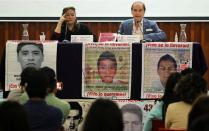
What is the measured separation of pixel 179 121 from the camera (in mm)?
3807

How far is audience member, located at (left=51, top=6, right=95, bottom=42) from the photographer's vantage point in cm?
620

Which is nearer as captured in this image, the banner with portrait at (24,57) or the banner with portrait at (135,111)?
the banner with portrait at (135,111)

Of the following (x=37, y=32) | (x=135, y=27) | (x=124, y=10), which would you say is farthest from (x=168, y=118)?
(x=37, y=32)

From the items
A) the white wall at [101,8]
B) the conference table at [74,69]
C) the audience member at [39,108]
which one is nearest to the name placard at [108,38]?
the conference table at [74,69]

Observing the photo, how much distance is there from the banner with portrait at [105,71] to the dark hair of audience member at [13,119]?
2.59 m

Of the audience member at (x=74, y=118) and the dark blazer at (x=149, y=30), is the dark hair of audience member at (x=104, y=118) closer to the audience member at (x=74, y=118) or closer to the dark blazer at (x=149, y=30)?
the audience member at (x=74, y=118)

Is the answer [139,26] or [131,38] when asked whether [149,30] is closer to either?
[139,26]

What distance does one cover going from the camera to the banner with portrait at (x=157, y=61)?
531 centimetres

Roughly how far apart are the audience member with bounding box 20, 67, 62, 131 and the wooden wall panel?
4993mm

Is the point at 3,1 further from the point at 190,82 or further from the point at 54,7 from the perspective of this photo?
the point at 190,82

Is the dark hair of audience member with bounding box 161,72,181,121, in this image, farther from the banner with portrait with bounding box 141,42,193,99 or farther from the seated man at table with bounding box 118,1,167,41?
the seated man at table with bounding box 118,1,167,41

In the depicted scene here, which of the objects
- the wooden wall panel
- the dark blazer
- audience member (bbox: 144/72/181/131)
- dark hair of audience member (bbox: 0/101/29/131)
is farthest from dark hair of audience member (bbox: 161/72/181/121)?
the wooden wall panel

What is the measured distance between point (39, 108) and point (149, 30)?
2800mm

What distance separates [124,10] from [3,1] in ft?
6.48
